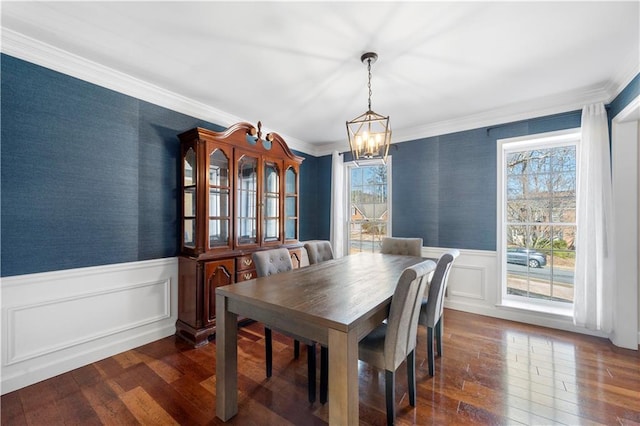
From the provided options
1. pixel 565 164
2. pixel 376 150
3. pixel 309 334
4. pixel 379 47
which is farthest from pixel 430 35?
pixel 565 164

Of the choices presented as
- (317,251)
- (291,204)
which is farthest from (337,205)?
(317,251)

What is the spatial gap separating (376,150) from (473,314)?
8.81 ft

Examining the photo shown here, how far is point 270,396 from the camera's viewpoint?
1.87m

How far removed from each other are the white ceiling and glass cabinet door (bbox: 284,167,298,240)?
3.49 feet

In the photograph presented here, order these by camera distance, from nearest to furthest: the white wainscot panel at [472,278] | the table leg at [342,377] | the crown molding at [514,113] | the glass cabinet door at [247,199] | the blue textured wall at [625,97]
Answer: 1. the table leg at [342,377]
2. the blue textured wall at [625,97]
3. the crown molding at [514,113]
4. the glass cabinet door at [247,199]
5. the white wainscot panel at [472,278]

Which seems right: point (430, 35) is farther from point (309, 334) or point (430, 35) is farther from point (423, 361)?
point (423, 361)

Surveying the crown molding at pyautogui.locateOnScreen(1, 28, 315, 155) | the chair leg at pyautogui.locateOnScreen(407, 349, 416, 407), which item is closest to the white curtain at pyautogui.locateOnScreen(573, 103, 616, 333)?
the chair leg at pyautogui.locateOnScreen(407, 349, 416, 407)

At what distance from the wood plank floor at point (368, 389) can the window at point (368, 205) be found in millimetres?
2027

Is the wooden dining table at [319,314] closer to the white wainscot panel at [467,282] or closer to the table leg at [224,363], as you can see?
the table leg at [224,363]

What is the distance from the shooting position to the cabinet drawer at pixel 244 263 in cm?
301

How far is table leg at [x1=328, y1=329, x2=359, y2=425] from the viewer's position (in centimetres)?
118

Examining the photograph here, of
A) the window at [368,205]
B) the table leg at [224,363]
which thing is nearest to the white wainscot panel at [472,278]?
the window at [368,205]

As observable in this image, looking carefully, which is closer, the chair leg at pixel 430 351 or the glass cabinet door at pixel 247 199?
the chair leg at pixel 430 351

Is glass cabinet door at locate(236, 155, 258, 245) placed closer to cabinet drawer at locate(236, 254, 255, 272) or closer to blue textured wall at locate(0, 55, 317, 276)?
cabinet drawer at locate(236, 254, 255, 272)
